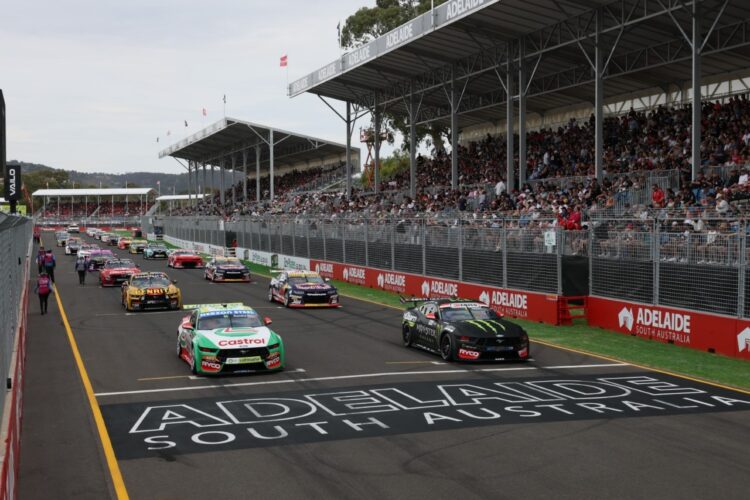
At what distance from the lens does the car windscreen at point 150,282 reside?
30.0 m

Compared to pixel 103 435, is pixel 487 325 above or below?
above

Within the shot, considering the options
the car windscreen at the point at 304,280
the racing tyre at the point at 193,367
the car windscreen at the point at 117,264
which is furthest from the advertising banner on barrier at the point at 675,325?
the car windscreen at the point at 117,264

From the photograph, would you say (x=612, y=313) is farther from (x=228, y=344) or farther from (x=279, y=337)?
(x=228, y=344)

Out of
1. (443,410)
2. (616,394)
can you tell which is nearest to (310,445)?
(443,410)

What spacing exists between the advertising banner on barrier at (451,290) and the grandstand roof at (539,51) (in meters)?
10.8

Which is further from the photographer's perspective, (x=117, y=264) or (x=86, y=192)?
(x=86, y=192)

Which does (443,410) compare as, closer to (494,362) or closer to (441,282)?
(494,362)

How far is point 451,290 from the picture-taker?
103ft

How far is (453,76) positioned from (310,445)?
36815mm

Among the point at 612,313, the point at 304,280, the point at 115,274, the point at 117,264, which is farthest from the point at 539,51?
the point at 117,264

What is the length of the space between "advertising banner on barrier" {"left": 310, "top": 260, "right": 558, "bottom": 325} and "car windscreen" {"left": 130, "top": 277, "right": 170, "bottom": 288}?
977 centimetres

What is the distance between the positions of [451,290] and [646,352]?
1184 centimetres

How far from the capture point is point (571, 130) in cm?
4622

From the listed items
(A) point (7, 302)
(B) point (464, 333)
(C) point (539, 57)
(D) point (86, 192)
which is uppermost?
(C) point (539, 57)
